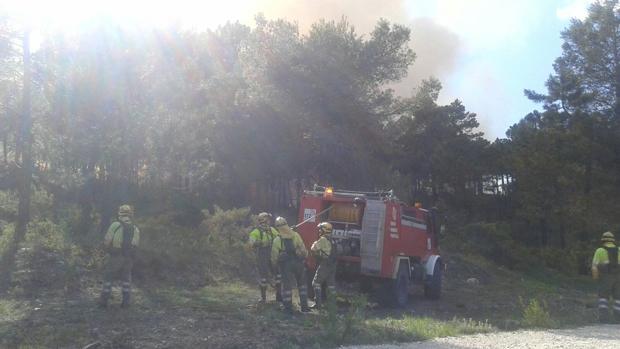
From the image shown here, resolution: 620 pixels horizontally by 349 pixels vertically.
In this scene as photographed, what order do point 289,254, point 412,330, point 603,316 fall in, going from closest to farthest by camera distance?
point 412,330
point 289,254
point 603,316

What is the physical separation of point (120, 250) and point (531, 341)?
711 cm

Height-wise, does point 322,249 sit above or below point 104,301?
above

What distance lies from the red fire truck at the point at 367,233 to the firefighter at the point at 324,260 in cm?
36

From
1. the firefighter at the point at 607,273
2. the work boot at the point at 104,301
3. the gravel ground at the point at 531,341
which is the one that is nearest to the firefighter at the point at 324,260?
the gravel ground at the point at 531,341

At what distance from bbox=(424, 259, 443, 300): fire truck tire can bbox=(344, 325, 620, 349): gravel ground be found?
16.5ft

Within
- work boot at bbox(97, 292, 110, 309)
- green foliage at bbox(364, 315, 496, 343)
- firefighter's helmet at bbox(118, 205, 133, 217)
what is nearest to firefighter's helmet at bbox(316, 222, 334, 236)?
green foliage at bbox(364, 315, 496, 343)

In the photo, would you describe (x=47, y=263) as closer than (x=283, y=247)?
No

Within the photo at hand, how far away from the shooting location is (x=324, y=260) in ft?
46.3

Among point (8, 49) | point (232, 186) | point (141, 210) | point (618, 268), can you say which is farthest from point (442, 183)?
point (8, 49)

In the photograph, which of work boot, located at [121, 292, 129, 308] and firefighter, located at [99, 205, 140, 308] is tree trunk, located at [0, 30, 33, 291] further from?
work boot, located at [121, 292, 129, 308]

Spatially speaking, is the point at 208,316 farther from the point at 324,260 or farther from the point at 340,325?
the point at 324,260

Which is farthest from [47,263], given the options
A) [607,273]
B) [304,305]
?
[607,273]

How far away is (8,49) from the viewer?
58.1 ft

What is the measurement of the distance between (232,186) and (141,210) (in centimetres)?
452
